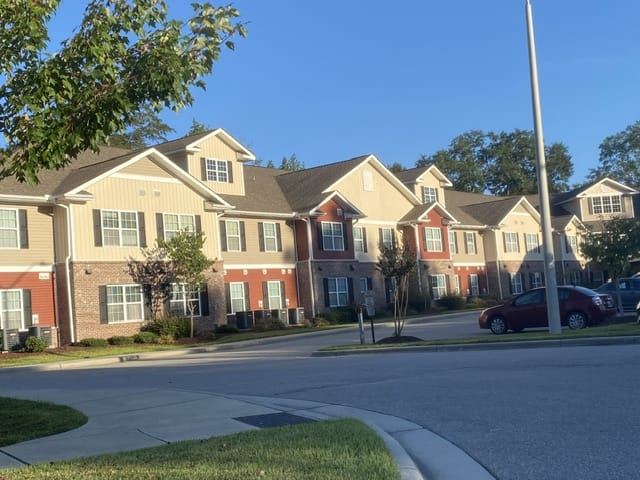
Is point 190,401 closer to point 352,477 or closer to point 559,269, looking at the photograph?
point 352,477

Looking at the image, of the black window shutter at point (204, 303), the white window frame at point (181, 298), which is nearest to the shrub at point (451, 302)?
the black window shutter at point (204, 303)

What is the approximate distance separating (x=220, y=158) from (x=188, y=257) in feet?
29.1

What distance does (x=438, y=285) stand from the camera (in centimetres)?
4788

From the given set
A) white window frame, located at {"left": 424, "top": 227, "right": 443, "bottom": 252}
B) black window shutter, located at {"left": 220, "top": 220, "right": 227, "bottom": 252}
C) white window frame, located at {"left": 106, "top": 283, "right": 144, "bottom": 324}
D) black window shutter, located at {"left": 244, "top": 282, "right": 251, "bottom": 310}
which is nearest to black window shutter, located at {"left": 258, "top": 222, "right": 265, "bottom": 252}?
black window shutter, located at {"left": 244, "top": 282, "right": 251, "bottom": 310}

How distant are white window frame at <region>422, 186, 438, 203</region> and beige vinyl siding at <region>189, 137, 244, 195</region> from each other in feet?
54.0

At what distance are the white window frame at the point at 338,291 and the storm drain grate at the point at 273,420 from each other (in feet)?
97.3

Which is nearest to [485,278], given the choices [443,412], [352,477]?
[443,412]

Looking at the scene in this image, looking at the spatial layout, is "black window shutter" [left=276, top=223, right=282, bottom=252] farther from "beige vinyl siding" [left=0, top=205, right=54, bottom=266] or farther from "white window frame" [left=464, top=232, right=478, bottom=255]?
"white window frame" [left=464, top=232, right=478, bottom=255]

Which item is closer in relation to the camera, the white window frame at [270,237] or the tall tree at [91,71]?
the tall tree at [91,71]

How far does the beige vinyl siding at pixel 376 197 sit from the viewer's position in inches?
1694

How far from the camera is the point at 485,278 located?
179 feet

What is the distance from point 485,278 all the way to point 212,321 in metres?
27.3

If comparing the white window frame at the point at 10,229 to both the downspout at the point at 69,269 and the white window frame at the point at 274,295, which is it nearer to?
the downspout at the point at 69,269

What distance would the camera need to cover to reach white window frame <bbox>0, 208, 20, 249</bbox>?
2778 cm
